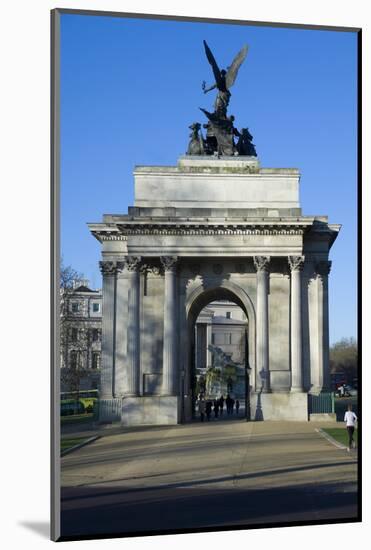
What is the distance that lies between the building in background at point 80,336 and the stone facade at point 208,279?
15.0 metres

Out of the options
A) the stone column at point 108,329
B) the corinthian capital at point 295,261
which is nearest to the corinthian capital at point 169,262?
the stone column at point 108,329

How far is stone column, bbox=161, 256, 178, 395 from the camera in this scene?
126 feet

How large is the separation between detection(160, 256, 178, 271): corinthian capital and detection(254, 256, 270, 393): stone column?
3.70 metres

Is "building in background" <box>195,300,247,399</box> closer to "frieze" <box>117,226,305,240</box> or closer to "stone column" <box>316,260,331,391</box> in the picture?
"stone column" <box>316,260,331,391</box>

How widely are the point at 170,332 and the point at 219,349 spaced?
204ft

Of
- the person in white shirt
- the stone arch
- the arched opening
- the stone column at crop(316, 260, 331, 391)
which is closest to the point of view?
the person in white shirt

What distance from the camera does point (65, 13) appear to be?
46.9ft

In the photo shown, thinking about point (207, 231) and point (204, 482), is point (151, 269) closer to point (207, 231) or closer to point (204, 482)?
point (207, 231)

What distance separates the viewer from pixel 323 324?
39.9 m

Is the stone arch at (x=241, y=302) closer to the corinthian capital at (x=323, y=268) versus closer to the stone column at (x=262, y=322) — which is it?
the stone column at (x=262, y=322)

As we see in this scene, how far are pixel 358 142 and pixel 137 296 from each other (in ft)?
79.6

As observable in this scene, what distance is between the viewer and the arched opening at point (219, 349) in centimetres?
3994

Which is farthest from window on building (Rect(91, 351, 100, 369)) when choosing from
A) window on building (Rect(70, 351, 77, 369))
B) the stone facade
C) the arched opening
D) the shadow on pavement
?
the shadow on pavement

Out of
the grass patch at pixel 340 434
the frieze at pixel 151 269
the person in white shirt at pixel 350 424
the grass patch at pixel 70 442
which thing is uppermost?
the frieze at pixel 151 269
